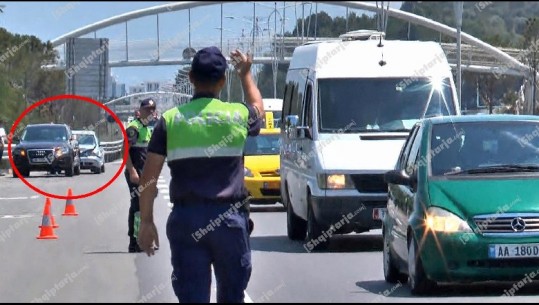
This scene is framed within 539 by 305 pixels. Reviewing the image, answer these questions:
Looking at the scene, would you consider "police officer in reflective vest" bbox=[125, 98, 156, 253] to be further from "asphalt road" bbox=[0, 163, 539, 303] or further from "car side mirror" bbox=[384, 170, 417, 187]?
"car side mirror" bbox=[384, 170, 417, 187]

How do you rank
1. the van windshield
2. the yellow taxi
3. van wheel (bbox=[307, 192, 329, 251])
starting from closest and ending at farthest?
van wheel (bbox=[307, 192, 329, 251]) → the van windshield → the yellow taxi

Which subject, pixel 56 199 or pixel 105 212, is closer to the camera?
pixel 105 212

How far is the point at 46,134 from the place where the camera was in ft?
154

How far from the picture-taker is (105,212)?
28.6 m

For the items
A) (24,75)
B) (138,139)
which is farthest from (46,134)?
(138,139)

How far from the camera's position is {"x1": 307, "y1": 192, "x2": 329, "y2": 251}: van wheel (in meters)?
18.0

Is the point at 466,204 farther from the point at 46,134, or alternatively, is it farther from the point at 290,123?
the point at 46,134

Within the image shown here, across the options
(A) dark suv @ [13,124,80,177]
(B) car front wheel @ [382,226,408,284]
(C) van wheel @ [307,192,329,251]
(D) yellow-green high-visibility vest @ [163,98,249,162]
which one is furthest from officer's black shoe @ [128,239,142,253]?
(A) dark suv @ [13,124,80,177]

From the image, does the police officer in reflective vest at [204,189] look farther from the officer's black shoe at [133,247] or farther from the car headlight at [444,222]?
the officer's black shoe at [133,247]

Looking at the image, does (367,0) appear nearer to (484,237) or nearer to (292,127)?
(484,237)

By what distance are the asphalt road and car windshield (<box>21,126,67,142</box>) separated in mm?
20692

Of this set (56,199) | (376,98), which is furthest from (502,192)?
(56,199)

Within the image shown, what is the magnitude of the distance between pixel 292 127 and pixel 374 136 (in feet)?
Result: 6.01

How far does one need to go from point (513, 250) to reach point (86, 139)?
41.4 m
